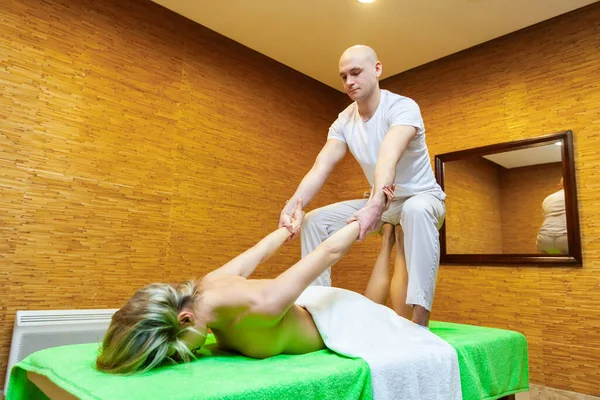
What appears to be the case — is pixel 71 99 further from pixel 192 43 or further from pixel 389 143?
pixel 389 143

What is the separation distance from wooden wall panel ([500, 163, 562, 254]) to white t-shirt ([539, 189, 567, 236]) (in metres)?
0.03

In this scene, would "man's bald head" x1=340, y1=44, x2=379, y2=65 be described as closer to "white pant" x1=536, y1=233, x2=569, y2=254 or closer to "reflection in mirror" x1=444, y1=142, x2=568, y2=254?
"reflection in mirror" x1=444, y1=142, x2=568, y2=254

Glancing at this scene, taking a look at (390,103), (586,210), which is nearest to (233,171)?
(390,103)

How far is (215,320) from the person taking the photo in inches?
45.7

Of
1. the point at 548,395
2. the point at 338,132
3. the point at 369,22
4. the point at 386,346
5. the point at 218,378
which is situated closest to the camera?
the point at 218,378

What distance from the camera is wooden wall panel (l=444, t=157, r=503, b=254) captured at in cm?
311

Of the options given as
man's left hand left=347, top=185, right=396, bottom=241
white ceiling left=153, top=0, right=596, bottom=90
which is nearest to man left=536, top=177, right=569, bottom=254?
white ceiling left=153, top=0, right=596, bottom=90

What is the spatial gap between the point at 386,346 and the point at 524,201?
219 centimetres

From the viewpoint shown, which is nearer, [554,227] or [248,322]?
[248,322]

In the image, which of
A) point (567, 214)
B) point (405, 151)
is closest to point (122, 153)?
point (405, 151)

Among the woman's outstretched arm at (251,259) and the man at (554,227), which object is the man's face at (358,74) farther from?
the man at (554,227)

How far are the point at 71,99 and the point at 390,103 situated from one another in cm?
195

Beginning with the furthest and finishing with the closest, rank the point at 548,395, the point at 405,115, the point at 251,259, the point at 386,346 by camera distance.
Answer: the point at 548,395 → the point at 405,115 → the point at 251,259 → the point at 386,346

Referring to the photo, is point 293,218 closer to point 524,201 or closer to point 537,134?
point 524,201
